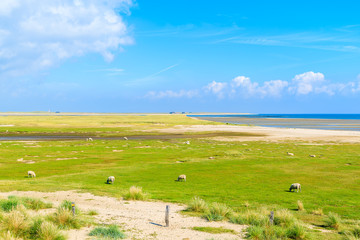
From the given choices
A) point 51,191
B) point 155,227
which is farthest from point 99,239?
point 51,191

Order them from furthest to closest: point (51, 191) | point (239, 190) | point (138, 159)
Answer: point (138, 159), point (239, 190), point (51, 191)

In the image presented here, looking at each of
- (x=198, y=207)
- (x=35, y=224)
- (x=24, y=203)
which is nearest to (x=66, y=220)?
(x=35, y=224)

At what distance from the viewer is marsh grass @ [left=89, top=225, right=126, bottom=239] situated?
1434 cm

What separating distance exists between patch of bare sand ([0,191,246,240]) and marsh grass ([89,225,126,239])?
1.34 feet

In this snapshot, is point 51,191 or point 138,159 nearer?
point 51,191

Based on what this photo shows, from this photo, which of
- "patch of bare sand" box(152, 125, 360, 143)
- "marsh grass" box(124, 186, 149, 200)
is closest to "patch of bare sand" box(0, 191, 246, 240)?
"marsh grass" box(124, 186, 149, 200)

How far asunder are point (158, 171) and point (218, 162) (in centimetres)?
1142

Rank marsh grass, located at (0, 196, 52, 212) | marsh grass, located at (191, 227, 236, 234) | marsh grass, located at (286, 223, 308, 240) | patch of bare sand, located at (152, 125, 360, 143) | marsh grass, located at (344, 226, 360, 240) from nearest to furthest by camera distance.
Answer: marsh grass, located at (344, 226, 360, 240), marsh grass, located at (286, 223, 308, 240), marsh grass, located at (191, 227, 236, 234), marsh grass, located at (0, 196, 52, 212), patch of bare sand, located at (152, 125, 360, 143)

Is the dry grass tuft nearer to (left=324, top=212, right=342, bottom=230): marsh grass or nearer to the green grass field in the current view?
the green grass field

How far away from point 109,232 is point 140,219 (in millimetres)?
3232

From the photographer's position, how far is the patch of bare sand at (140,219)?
1509cm

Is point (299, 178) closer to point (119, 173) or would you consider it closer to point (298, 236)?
point (298, 236)

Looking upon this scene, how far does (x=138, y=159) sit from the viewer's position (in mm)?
46500

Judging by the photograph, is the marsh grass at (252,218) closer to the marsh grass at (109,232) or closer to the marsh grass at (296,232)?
the marsh grass at (296,232)
